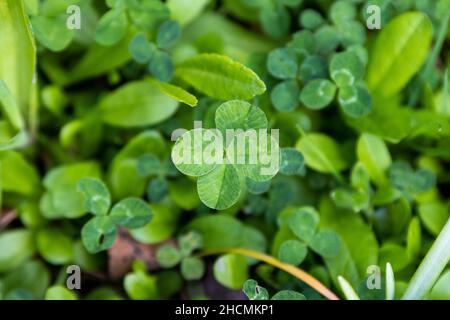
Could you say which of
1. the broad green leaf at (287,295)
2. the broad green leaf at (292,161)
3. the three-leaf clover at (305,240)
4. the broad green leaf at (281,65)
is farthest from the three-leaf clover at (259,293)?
the broad green leaf at (281,65)

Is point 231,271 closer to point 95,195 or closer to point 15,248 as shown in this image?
point 95,195

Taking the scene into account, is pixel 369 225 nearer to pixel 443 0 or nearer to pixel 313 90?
pixel 313 90

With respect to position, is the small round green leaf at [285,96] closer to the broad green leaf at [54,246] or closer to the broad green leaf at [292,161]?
the broad green leaf at [292,161]

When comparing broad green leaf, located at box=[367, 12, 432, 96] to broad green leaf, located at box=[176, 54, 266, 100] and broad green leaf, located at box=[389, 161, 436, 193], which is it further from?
broad green leaf, located at box=[176, 54, 266, 100]

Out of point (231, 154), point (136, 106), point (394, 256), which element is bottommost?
point (394, 256)

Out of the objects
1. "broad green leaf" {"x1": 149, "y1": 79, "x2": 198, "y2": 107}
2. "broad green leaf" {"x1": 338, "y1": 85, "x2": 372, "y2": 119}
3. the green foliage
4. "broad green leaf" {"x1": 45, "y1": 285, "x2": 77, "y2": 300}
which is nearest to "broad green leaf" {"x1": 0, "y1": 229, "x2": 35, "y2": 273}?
the green foliage

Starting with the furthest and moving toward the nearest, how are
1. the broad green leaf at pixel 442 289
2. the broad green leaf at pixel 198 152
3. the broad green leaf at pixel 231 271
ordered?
the broad green leaf at pixel 231 271, the broad green leaf at pixel 442 289, the broad green leaf at pixel 198 152

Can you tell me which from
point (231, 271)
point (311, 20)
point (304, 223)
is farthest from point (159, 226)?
point (311, 20)
